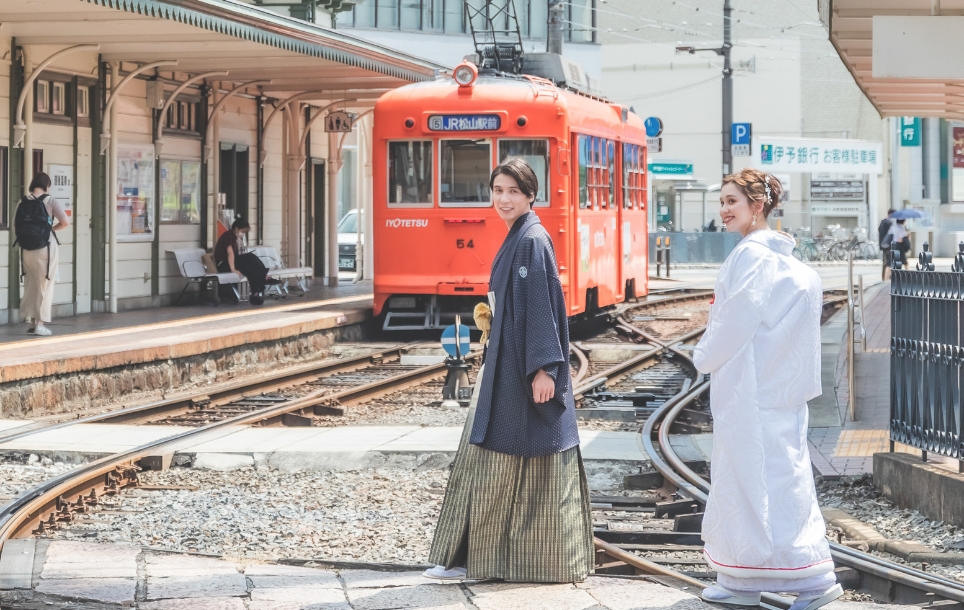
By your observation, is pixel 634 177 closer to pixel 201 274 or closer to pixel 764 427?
pixel 201 274

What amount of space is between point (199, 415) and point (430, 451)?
3.15 metres

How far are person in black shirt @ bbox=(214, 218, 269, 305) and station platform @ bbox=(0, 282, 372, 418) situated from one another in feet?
1.67

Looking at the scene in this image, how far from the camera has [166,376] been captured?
46.4 ft

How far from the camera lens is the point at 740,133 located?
33.8m

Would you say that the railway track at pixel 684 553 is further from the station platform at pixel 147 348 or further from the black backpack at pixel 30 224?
the black backpack at pixel 30 224

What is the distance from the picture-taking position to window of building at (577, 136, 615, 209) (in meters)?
18.0

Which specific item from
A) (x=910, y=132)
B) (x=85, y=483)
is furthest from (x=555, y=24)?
(x=910, y=132)

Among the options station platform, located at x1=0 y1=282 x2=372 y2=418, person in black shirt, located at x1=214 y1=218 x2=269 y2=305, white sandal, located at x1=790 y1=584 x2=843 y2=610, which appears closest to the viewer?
white sandal, located at x1=790 y1=584 x2=843 y2=610

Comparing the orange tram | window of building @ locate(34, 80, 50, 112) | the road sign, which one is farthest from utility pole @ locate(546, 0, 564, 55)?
window of building @ locate(34, 80, 50, 112)

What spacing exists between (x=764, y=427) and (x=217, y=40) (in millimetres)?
12888

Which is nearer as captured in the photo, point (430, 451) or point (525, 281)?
point (525, 281)

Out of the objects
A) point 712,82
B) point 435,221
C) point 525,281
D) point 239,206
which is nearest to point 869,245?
point 712,82

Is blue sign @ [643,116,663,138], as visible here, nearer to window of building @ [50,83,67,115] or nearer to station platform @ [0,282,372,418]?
station platform @ [0,282,372,418]

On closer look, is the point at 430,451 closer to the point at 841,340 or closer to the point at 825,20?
the point at 825,20
